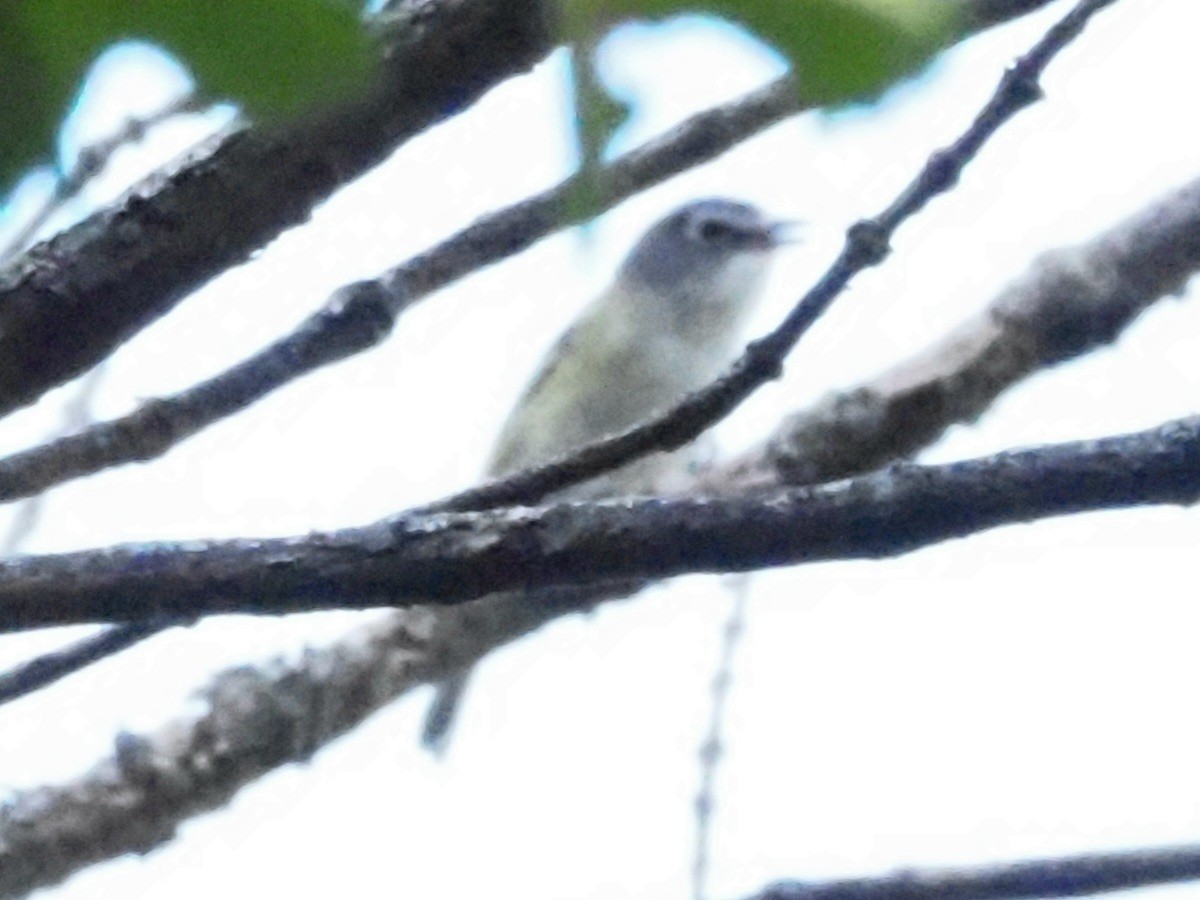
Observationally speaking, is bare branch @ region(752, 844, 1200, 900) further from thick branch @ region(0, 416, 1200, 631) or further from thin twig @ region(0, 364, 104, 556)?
thin twig @ region(0, 364, 104, 556)

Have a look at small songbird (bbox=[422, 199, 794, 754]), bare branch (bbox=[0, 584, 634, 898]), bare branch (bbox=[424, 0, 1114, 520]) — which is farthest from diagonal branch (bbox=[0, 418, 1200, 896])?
small songbird (bbox=[422, 199, 794, 754])

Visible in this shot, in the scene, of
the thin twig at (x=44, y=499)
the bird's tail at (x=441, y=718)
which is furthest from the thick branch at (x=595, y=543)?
the bird's tail at (x=441, y=718)

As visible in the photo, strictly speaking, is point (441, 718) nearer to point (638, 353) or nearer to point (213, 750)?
point (638, 353)

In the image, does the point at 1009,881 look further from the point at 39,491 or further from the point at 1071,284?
the point at 1071,284

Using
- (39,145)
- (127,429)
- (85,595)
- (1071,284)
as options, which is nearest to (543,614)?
(1071,284)

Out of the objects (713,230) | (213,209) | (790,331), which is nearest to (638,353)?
(713,230)
